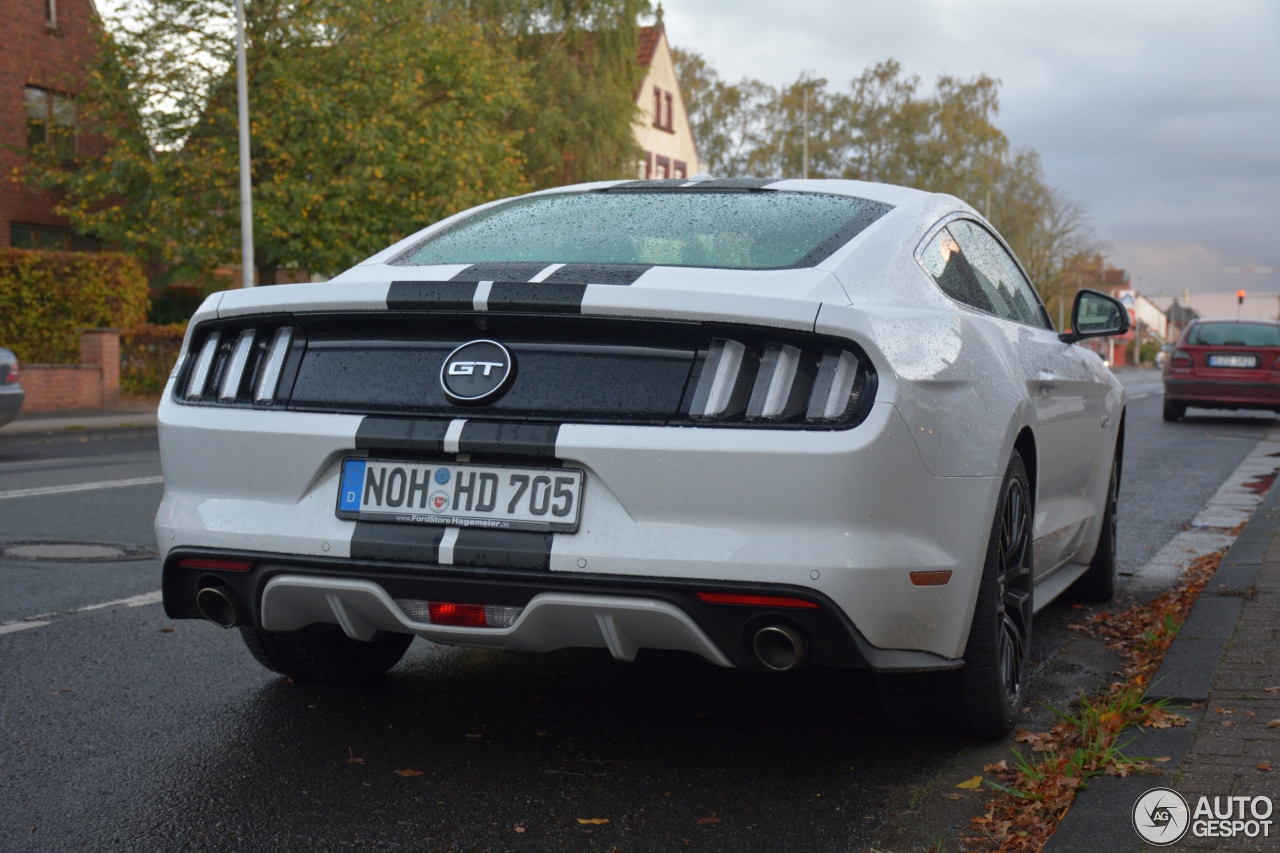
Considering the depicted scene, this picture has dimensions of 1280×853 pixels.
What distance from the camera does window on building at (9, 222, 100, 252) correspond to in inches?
1264

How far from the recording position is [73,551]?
721cm

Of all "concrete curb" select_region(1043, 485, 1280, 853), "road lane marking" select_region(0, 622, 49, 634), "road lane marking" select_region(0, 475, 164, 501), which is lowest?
"road lane marking" select_region(0, 475, 164, 501)

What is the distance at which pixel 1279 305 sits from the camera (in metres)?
150

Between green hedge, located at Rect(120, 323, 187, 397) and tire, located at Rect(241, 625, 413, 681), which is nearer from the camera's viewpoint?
tire, located at Rect(241, 625, 413, 681)

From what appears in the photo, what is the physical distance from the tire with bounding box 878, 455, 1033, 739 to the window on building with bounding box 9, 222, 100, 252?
31101 mm

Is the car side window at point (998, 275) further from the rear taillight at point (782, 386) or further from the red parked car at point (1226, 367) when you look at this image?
the red parked car at point (1226, 367)

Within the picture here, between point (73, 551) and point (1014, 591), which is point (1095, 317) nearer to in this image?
point (1014, 591)

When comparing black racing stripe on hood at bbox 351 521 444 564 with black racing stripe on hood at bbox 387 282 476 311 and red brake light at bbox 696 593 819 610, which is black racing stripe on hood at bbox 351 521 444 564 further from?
red brake light at bbox 696 593 819 610

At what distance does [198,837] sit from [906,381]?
188 cm

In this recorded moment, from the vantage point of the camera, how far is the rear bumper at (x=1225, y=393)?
848 inches

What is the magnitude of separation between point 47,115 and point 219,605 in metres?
31.6

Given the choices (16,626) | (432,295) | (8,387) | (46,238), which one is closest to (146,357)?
(46,238)

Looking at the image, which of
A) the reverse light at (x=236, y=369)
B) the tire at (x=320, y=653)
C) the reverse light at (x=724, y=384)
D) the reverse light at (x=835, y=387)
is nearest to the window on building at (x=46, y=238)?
the tire at (x=320, y=653)

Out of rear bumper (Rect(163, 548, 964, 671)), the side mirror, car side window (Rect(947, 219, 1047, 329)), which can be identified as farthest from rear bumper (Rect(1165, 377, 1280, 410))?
rear bumper (Rect(163, 548, 964, 671))
